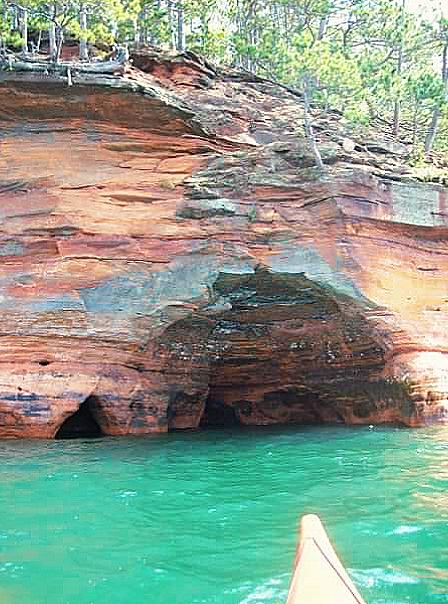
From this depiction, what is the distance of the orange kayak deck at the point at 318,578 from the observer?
2.95 meters

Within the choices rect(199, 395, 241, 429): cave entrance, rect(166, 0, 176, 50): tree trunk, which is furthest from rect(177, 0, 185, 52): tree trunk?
rect(199, 395, 241, 429): cave entrance

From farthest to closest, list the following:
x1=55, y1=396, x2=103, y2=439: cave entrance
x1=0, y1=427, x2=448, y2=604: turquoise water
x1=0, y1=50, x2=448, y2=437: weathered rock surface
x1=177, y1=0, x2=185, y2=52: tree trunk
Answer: x1=177, y1=0, x2=185, y2=52: tree trunk → x1=55, y1=396, x2=103, y2=439: cave entrance → x1=0, y1=50, x2=448, y2=437: weathered rock surface → x1=0, y1=427, x2=448, y2=604: turquoise water

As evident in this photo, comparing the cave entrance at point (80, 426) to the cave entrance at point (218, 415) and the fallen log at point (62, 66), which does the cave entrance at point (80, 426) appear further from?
the fallen log at point (62, 66)

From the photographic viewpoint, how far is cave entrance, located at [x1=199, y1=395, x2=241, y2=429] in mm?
17203

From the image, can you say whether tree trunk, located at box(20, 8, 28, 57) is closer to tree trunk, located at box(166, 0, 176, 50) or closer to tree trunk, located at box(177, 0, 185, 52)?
tree trunk, located at box(177, 0, 185, 52)

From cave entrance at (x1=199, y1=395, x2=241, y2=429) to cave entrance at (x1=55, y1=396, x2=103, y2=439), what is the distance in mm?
3631

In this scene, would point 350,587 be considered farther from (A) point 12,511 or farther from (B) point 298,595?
(A) point 12,511

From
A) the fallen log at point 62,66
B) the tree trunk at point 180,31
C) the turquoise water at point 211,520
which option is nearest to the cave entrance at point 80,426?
the turquoise water at point 211,520

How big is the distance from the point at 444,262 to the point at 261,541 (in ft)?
32.6

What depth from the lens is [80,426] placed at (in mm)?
14344

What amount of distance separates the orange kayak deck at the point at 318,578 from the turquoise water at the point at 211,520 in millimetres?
916

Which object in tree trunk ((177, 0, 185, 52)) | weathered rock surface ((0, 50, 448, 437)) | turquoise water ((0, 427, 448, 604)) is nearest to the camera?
turquoise water ((0, 427, 448, 604))

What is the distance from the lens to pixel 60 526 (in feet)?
18.8

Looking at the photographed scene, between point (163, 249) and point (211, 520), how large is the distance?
7.43 m
